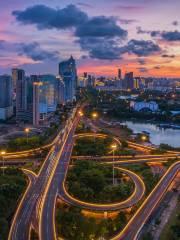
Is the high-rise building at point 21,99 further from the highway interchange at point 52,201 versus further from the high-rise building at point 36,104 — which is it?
the highway interchange at point 52,201

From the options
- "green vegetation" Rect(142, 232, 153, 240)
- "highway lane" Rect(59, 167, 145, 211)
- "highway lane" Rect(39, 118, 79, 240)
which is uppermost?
"highway lane" Rect(39, 118, 79, 240)

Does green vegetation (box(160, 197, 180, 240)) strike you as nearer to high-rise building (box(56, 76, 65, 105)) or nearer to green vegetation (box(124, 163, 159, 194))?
green vegetation (box(124, 163, 159, 194))

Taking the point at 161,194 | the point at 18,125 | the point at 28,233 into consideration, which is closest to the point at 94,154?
the point at 161,194

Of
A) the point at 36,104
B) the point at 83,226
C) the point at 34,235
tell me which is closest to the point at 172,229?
the point at 83,226

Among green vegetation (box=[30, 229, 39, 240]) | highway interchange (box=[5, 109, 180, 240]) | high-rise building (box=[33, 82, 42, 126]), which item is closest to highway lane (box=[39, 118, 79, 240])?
highway interchange (box=[5, 109, 180, 240])

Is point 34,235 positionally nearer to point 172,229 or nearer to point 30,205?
point 30,205

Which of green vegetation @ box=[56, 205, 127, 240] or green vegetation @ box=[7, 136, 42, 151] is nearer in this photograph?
green vegetation @ box=[56, 205, 127, 240]
